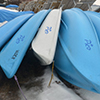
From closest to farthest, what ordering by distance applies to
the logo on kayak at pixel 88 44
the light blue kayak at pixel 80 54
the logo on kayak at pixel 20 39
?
the light blue kayak at pixel 80 54 → the logo on kayak at pixel 88 44 → the logo on kayak at pixel 20 39

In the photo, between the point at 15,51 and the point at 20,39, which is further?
the point at 20,39

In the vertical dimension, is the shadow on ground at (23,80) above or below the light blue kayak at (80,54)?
below

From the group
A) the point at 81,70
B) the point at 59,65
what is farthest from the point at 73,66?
the point at 59,65

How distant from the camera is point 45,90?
0.99 metres

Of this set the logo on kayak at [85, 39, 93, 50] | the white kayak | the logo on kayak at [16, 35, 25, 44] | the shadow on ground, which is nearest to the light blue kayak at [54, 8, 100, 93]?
the logo on kayak at [85, 39, 93, 50]

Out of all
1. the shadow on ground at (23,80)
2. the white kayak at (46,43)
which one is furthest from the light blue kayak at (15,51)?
the shadow on ground at (23,80)

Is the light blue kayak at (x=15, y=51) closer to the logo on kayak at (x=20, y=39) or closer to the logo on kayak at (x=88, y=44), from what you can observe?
the logo on kayak at (x=20, y=39)

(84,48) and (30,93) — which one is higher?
(84,48)

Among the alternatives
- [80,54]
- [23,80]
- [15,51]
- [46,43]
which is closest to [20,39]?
[15,51]

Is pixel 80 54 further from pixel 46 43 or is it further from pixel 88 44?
pixel 46 43

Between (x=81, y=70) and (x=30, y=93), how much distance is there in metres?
0.58

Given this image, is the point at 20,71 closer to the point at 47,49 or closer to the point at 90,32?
the point at 47,49

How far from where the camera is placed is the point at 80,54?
3.13 ft

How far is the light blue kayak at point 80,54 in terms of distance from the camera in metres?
0.86
